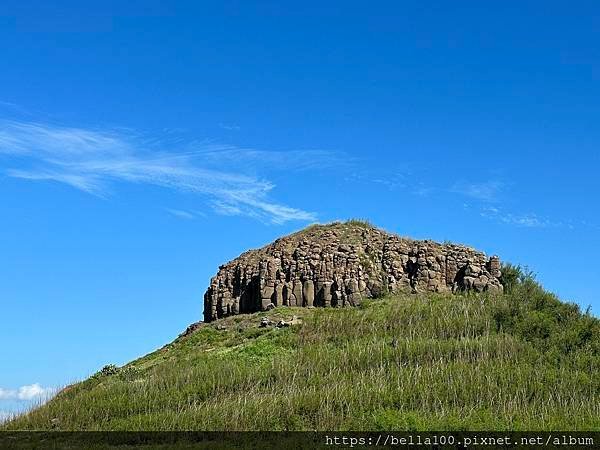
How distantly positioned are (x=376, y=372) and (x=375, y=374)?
30 centimetres

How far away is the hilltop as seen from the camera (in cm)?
2225

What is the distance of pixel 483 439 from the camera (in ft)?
63.4

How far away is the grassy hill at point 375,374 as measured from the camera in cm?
2220

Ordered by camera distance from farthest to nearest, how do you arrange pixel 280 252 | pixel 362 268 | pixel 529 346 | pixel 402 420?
1. pixel 280 252
2. pixel 362 268
3. pixel 529 346
4. pixel 402 420

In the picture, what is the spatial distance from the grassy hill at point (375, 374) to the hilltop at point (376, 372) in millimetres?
53

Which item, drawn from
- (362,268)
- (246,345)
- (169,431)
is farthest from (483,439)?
(362,268)

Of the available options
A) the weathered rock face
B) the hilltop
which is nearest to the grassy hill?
the hilltop

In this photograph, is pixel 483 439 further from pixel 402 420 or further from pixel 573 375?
pixel 573 375

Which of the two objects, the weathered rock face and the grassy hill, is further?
the weathered rock face

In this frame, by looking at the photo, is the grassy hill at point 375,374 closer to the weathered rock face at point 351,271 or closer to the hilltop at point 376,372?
the hilltop at point 376,372

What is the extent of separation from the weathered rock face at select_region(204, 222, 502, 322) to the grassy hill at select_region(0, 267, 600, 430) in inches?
50.1

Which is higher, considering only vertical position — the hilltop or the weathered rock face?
the weathered rock face

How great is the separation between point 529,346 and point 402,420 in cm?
864

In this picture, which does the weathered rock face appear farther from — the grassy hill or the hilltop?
the grassy hill
